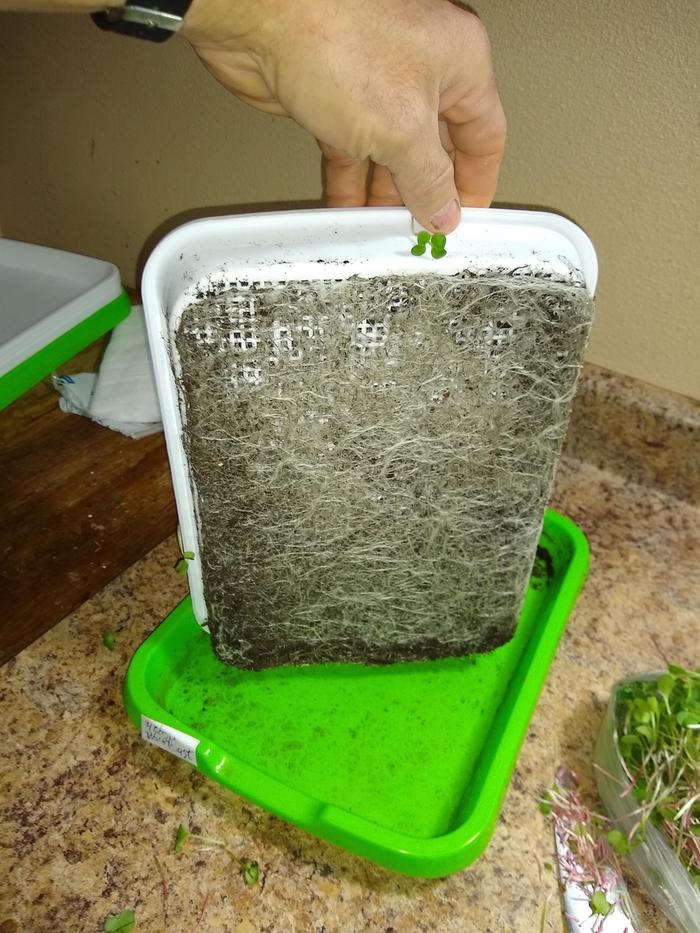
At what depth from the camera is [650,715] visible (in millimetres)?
467

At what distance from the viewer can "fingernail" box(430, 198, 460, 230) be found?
405 millimetres

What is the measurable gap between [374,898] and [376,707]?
0.43 ft

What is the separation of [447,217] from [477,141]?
105 millimetres

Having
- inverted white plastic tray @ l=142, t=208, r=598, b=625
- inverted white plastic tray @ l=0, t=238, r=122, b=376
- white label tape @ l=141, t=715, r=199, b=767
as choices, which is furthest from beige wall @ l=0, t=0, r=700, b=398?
white label tape @ l=141, t=715, r=199, b=767

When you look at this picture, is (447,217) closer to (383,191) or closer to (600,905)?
(383,191)

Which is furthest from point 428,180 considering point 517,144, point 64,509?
point 64,509

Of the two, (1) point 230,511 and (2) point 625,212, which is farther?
(2) point 625,212

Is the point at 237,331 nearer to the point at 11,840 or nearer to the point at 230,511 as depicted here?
the point at 230,511

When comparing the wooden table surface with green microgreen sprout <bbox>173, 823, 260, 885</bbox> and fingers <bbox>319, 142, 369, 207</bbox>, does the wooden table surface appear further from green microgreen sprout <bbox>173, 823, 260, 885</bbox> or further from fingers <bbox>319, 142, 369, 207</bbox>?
fingers <bbox>319, 142, 369, 207</bbox>

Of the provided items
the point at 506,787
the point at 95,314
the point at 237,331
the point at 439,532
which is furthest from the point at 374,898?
the point at 95,314

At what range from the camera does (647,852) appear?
0.46m

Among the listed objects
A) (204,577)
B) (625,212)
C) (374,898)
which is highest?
(625,212)

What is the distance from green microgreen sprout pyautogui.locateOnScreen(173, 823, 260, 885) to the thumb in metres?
0.40

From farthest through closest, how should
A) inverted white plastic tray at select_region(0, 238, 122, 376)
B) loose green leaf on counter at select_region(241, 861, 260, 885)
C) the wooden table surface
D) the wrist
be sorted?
inverted white plastic tray at select_region(0, 238, 122, 376) < the wooden table surface < loose green leaf on counter at select_region(241, 861, 260, 885) < the wrist
